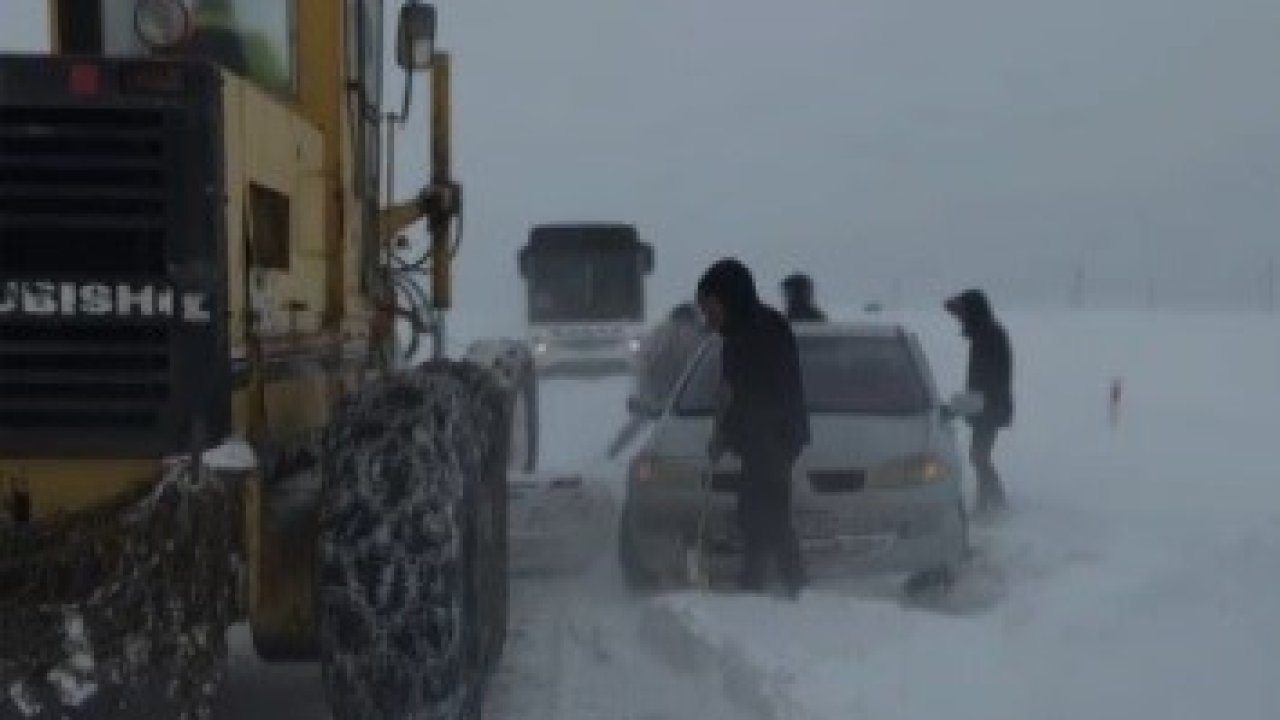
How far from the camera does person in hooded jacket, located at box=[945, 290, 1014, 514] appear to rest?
44.9 ft

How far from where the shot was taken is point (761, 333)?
9352 millimetres

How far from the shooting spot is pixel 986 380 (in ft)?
45.9

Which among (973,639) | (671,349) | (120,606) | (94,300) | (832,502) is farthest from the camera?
(671,349)

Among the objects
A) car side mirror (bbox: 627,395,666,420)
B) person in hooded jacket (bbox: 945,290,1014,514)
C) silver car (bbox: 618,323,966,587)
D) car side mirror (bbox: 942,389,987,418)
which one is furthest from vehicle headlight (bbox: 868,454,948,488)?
person in hooded jacket (bbox: 945,290,1014,514)

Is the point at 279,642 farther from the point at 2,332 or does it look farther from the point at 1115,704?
the point at 1115,704

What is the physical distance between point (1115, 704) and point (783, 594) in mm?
2501

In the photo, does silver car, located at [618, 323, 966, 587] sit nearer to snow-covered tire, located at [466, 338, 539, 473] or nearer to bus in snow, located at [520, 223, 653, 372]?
snow-covered tire, located at [466, 338, 539, 473]

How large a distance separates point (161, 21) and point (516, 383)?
16.6 ft

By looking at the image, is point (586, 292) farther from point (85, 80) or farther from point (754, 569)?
point (85, 80)

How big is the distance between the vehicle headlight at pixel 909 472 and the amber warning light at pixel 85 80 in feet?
19.0

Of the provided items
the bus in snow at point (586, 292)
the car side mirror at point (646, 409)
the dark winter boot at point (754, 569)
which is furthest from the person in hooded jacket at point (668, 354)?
the bus in snow at point (586, 292)

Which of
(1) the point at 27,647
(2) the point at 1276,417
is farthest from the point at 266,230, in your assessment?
(2) the point at 1276,417

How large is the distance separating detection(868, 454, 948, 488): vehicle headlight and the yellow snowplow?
424cm

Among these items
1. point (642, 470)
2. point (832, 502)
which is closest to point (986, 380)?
point (832, 502)
